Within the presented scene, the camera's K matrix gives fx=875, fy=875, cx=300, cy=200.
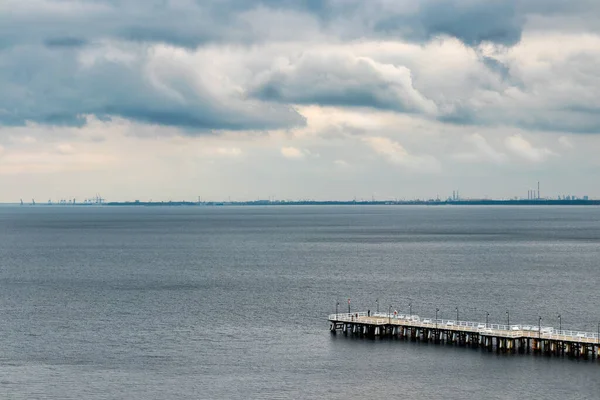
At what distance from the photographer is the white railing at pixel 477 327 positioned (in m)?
92.4

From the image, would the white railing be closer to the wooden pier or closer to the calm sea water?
the wooden pier

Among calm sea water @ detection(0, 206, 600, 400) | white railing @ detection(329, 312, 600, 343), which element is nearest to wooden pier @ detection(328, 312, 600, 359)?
white railing @ detection(329, 312, 600, 343)

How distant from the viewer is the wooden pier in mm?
90938

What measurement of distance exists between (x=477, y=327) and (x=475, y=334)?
7.06ft

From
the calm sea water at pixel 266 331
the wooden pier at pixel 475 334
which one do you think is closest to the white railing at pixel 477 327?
the wooden pier at pixel 475 334

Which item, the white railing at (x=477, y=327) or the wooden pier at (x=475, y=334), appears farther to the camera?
the white railing at (x=477, y=327)

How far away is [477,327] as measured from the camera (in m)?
99.6

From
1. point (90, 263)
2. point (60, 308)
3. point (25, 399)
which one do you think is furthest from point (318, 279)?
point (25, 399)

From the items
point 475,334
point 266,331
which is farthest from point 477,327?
point 266,331

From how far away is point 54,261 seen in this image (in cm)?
19500

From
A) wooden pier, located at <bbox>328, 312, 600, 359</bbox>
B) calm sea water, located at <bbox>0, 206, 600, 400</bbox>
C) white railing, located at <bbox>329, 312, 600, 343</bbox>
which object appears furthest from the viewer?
white railing, located at <bbox>329, 312, 600, 343</bbox>

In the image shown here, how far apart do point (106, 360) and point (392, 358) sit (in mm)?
29148

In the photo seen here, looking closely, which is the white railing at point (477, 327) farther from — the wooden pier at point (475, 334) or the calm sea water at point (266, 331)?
the calm sea water at point (266, 331)

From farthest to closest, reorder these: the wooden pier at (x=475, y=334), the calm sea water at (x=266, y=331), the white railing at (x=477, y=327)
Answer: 1. the white railing at (x=477, y=327)
2. the wooden pier at (x=475, y=334)
3. the calm sea water at (x=266, y=331)
